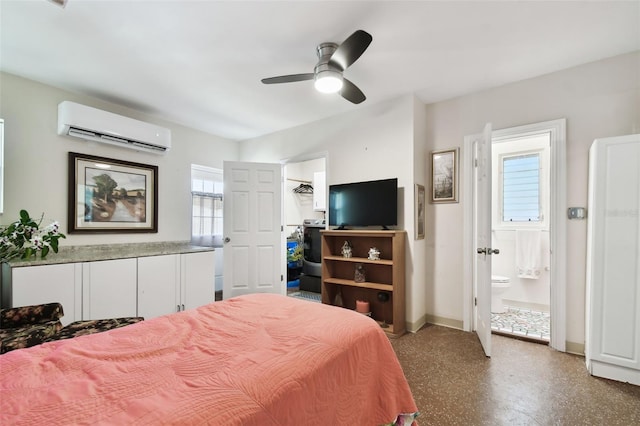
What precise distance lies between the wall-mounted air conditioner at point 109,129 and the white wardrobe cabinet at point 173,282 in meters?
1.37

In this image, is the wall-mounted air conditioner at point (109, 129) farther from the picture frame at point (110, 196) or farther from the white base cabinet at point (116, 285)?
the white base cabinet at point (116, 285)

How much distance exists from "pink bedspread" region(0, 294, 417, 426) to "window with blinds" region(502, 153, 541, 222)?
3.62 m

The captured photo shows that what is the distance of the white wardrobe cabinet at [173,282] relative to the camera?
9.41ft

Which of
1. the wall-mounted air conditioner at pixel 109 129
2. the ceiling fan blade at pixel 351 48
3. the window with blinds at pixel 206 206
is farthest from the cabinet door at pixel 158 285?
the ceiling fan blade at pixel 351 48

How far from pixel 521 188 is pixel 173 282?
15.4ft

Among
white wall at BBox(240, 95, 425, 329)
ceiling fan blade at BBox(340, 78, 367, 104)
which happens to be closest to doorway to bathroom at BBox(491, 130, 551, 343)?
white wall at BBox(240, 95, 425, 329)

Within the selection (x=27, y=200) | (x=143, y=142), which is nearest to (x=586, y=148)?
(x=143, y=142)

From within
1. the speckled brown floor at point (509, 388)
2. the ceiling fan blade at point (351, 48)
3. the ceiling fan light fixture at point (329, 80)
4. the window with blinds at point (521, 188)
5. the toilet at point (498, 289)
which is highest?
the ceiling fan blade at point (351, 48)

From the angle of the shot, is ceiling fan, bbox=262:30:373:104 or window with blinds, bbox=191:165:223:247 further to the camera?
window with blinds, bbox=191:165:223:247

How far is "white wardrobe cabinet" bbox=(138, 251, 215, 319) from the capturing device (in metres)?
2.87

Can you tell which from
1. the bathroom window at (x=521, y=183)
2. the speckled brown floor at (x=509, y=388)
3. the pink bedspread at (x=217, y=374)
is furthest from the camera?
the bathroom window at (x=521, y=183)

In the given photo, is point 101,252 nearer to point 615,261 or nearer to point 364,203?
point 364,203

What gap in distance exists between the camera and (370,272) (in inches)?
132

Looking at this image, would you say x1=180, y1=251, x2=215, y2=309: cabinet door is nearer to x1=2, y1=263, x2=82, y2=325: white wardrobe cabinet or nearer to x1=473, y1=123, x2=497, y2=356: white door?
x1=2, y1=263, x2=82, y2=325: white wardrobe cabinet
